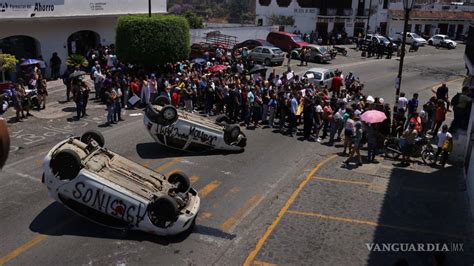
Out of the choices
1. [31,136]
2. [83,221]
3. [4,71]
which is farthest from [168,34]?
[83,221]

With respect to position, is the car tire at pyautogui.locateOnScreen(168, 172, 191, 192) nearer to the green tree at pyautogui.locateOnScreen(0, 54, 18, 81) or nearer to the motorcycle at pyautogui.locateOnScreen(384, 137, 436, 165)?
the motorcycle at pyautogui.locateOnScreen(384, 137, 436, 165)

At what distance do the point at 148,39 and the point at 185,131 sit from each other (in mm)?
12026

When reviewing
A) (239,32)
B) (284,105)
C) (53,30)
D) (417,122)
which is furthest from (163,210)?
(239,32)

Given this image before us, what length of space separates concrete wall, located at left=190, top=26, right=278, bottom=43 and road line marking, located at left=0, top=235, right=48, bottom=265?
32085 millimetres

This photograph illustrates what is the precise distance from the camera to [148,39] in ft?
85.0

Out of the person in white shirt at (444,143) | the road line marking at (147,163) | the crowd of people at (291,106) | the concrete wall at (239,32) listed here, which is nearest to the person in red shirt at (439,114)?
the crowd of people at (291,106)

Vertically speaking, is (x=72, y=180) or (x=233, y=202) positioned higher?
(x=72, y=180)

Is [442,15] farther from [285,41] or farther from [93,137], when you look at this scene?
[93,137]

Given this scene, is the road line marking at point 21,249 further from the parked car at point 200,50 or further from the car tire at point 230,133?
the parked car at point 200,50

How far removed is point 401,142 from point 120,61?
1653 cm

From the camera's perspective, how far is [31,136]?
683 inches

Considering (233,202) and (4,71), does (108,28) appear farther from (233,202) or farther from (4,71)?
(233,202)

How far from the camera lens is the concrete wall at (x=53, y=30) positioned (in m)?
25.4

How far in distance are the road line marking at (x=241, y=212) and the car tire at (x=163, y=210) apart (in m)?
1.49
